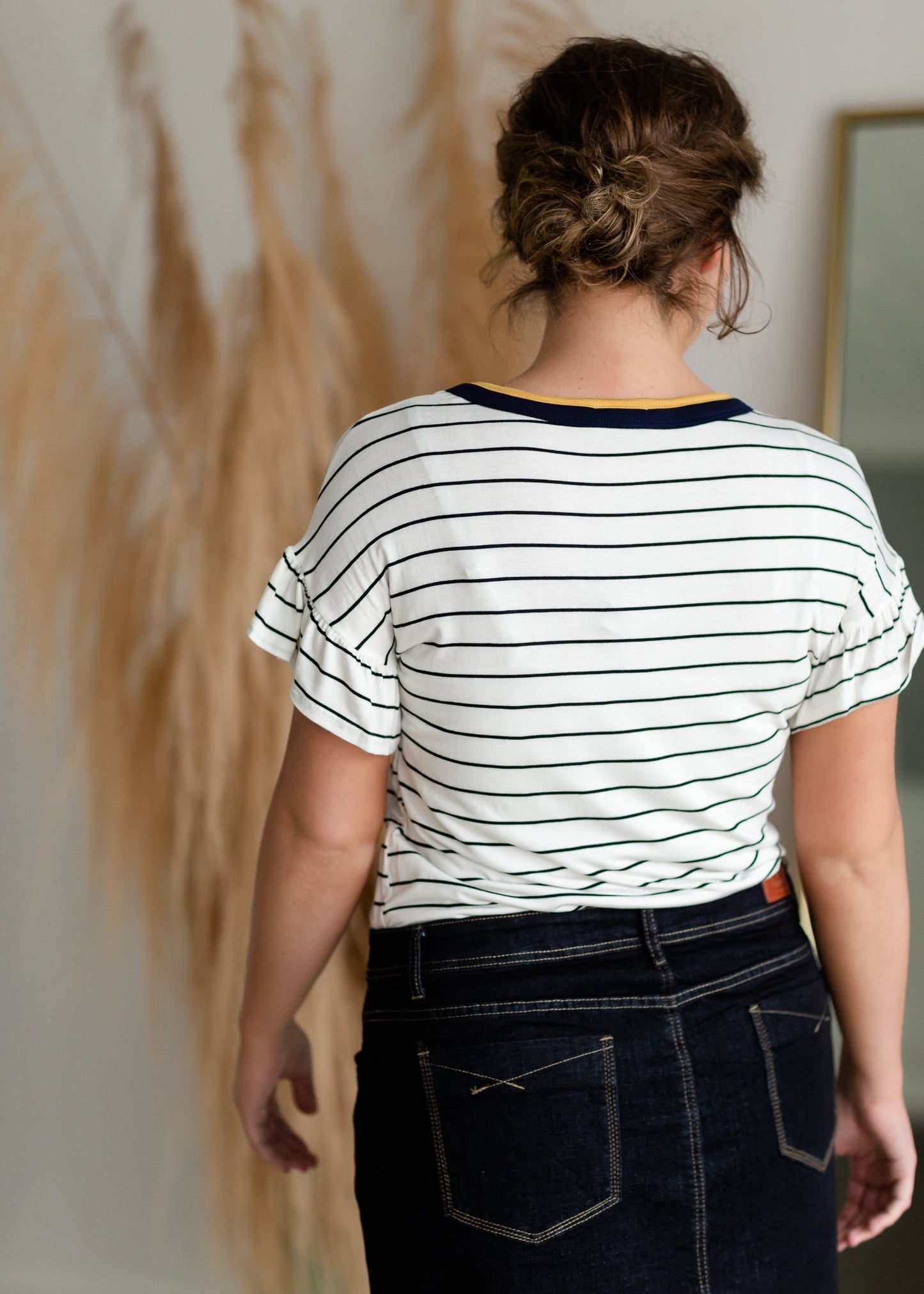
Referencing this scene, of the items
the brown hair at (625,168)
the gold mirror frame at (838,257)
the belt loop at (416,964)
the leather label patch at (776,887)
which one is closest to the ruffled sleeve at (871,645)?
the leather label patch at (776,887)

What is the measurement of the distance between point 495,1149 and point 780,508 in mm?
484

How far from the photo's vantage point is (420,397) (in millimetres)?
729

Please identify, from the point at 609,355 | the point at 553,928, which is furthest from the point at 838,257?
the point at 553,928

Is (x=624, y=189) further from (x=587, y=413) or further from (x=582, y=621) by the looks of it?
(x=582, y=621)

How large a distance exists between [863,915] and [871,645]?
10.3 inches

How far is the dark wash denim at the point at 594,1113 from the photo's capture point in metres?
0.73

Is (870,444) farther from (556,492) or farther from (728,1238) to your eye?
(728,1238)

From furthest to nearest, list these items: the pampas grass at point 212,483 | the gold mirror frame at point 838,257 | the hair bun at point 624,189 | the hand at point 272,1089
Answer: the pampas grass at point 212,483
the gold mirror frame at point 838,257
the hand at point 272,1089
the hair bun at point 624,189

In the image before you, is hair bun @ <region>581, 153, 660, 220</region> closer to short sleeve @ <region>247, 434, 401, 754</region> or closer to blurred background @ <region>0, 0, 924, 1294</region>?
short sleeve @ <region>247, 434, 401, 754</region>

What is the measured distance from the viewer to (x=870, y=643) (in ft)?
2.51

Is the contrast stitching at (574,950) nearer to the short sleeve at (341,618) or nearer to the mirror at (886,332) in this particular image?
the short sleeve at (341,618)

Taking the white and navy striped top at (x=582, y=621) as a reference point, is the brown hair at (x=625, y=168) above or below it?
above

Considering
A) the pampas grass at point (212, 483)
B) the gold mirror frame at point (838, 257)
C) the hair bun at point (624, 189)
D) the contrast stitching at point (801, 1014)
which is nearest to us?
the hair bun at point (624, 189)

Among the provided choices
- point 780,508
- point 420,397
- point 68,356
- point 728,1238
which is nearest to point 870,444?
point 780,508
